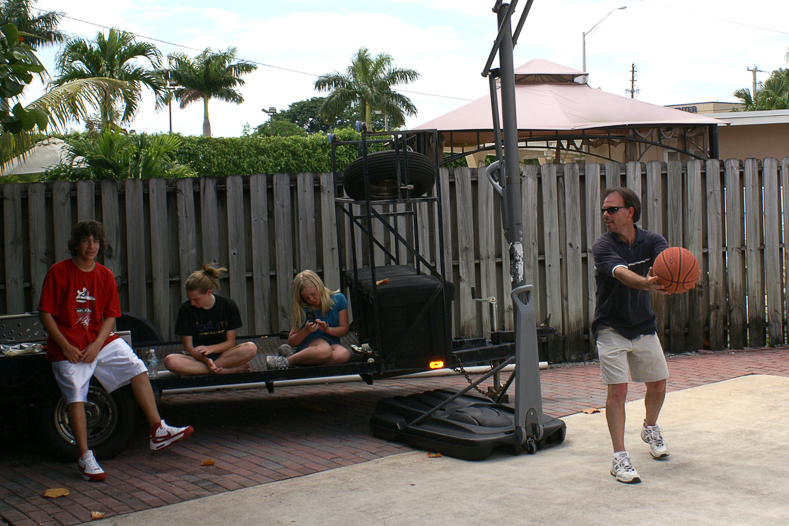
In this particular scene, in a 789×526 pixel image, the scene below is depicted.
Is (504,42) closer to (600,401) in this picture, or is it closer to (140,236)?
(600,401)

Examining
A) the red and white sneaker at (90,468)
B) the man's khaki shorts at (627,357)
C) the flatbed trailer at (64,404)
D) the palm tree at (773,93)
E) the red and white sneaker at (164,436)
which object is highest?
the palm tree at (773,93)

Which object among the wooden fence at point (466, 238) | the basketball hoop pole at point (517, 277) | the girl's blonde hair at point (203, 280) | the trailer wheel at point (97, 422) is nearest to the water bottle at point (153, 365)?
the trailer wheel at point (97, 422)

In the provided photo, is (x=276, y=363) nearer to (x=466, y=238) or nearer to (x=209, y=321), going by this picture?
(x=209, y=321)

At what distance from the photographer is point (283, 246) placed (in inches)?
311

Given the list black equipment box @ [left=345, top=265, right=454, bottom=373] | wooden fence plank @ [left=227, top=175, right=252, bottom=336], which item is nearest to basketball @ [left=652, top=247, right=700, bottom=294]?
black equipment box @ [left=345, top=265, right=454, bottom=373]

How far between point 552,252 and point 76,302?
5331 millimetres

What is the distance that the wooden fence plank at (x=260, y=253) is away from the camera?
7777mm

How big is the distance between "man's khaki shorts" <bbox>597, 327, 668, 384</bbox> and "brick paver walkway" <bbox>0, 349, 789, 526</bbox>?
1.56 m

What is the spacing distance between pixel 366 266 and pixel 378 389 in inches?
52.0

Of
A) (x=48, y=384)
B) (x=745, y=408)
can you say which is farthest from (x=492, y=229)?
(x=48, y=384)

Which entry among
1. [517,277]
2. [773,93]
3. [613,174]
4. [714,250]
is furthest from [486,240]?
[773,93]

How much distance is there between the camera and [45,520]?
13.8ft

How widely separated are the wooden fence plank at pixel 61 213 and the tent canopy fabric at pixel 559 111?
7.41m

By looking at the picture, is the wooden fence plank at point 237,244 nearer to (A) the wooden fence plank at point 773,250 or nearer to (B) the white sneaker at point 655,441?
(B) the white sneaker at point 655,441
